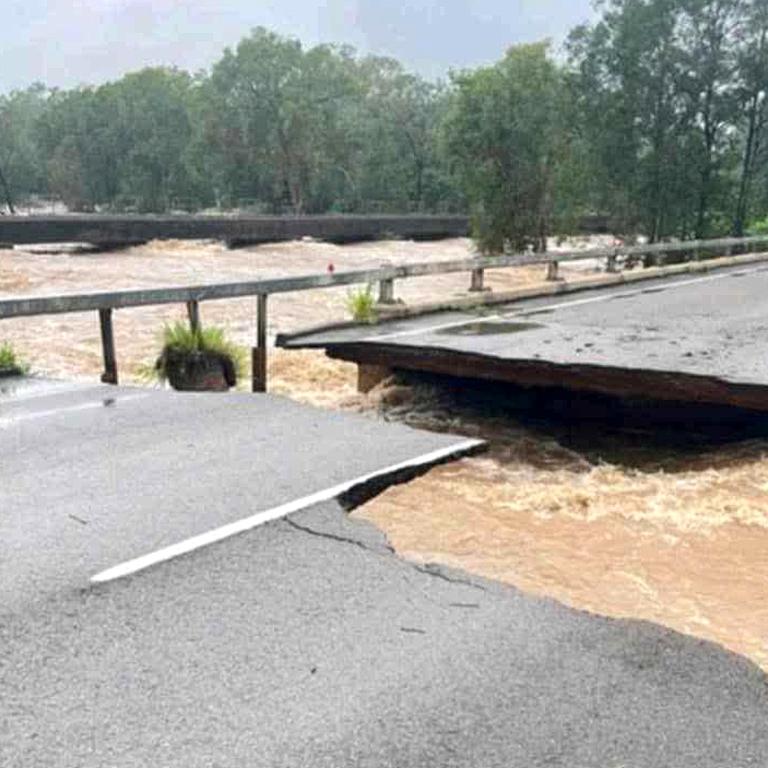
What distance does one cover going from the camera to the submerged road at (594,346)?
310 inches

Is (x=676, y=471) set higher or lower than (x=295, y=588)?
lower

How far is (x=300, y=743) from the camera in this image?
9.87ft

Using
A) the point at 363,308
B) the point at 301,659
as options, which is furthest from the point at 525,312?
the point at 301,659

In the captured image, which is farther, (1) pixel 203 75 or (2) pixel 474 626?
(1) pixel 203 75

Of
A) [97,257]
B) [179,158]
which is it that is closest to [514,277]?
[97,257]

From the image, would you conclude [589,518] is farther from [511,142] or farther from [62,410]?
[511,142]

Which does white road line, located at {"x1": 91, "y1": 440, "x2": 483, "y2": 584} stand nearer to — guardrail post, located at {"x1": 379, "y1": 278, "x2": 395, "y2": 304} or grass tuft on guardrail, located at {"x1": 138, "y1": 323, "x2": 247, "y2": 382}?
grass tuft on guardrail, located at {"x1": 138, "y1": 323, "x2": 247, "y2": 382}

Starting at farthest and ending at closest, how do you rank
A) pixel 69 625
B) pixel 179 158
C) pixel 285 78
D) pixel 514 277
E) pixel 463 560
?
pixel 179 158, pixel 285 78, pixel 514 277, pixel 463 560, pixel 69 625

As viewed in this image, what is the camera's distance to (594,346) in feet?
30.1

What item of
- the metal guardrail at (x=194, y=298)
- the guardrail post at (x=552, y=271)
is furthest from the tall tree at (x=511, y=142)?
the metal guardrail at (x=194, y=298)

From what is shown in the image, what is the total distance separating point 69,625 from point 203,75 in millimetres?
83379

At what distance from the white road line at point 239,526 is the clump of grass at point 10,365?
480 cm

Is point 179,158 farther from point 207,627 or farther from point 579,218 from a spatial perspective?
point 207,627

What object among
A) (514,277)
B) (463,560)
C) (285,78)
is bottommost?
(514,277)
